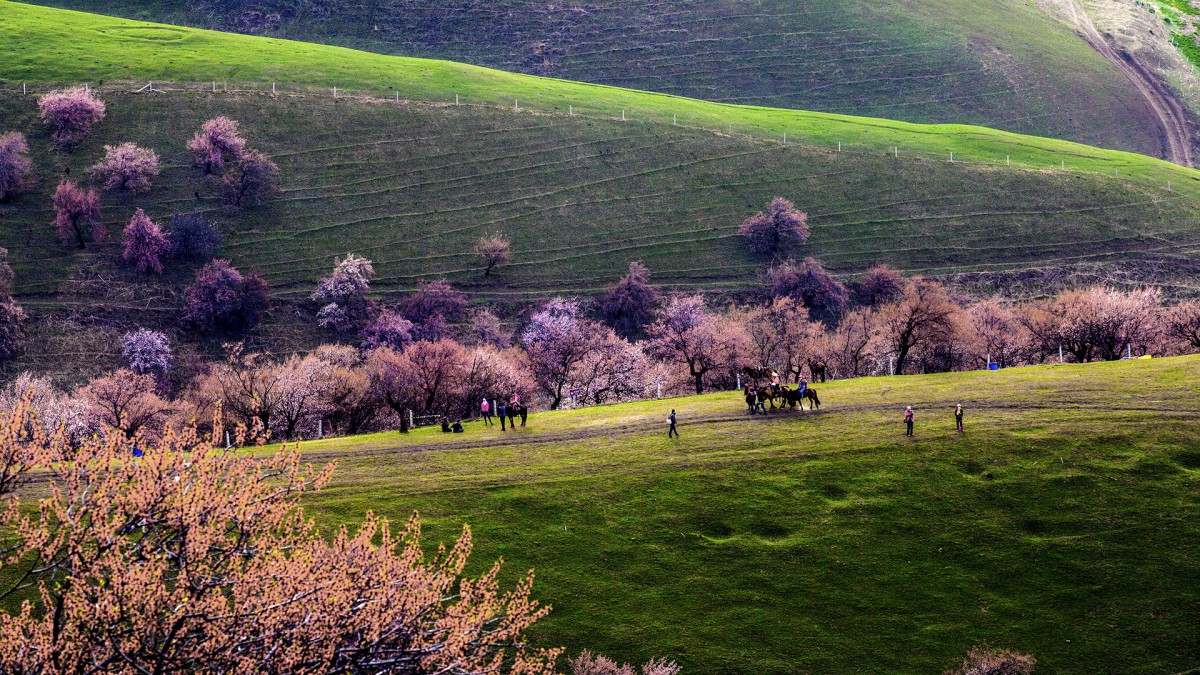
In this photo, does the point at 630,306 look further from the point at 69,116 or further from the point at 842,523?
the point at 69,116

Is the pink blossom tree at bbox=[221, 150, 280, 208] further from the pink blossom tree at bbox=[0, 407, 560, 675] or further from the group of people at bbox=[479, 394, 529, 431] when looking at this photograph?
the pink blossom tree at bbox=[0, 407, 560, 675]

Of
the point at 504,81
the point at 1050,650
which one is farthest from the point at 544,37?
the point at 1050,650

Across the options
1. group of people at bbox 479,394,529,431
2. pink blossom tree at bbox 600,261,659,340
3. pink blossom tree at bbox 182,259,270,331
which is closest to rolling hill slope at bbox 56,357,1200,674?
group of people at bbox 479,394,529,431

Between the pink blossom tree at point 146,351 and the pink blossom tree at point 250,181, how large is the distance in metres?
25.7

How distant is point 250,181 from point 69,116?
23.9 meters

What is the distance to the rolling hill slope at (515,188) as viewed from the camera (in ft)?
390

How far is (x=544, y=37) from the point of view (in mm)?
196625

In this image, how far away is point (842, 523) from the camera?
57469 mm

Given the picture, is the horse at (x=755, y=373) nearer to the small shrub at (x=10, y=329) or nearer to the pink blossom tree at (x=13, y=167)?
the small shrub at (x=10, y=329)

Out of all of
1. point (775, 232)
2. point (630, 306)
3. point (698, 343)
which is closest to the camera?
point (698, 343)

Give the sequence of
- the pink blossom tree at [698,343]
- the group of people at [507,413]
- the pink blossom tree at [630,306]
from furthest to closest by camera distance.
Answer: the pink blossom tree at [630,306]
the pink blossom tree at [698,343]
the group of people at [507,413]

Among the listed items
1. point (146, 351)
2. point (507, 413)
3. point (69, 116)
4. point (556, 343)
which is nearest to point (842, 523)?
point (507, 413)

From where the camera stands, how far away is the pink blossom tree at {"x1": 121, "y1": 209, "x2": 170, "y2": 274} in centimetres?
11281

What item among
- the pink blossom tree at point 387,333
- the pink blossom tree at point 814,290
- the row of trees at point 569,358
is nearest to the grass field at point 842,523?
the row of trees at point 569,358
